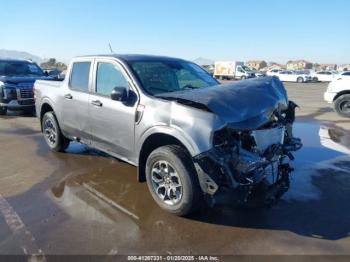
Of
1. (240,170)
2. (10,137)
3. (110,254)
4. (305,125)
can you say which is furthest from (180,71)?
(305,125)

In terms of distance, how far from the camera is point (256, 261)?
3.49m

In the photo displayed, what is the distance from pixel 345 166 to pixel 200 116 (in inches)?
144

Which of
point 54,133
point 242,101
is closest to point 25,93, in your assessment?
point 54,133

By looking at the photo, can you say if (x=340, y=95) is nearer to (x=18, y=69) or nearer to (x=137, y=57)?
(x=137, y=57)

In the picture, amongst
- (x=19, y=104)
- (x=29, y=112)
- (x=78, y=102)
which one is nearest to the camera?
(x=78, y=102)

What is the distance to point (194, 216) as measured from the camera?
440 cm

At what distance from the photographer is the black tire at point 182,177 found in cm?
412

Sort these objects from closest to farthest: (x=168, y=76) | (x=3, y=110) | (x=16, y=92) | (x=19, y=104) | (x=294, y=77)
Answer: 1. (x=168, y=76)
2. (x=16, y=92)
3. (x=19, y=104)
4. (x=3, y=110)
5. (x=294, y=77)

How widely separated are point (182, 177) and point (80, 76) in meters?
2.98

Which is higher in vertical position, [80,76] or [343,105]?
[80,76]

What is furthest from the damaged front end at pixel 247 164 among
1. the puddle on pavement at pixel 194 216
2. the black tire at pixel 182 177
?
the puddle on pavement at pixel 194 216

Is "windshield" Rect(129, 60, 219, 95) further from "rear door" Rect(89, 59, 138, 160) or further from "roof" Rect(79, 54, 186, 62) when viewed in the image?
"rear door" Rect(89, 59, 138, 160)

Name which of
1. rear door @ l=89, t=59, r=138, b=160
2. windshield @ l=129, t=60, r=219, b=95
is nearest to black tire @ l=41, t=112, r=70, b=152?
rear door @ l=89, t=59, r=138, b=160

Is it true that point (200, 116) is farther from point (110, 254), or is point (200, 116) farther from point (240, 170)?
point (110, 254)
